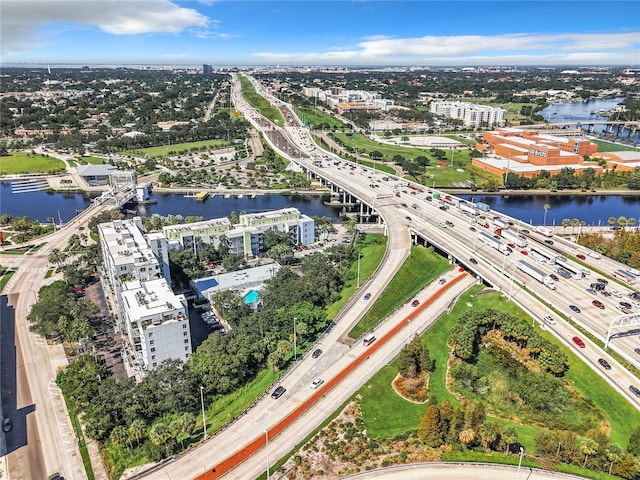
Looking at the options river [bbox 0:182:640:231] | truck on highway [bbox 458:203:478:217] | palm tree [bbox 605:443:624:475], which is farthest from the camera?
river [bbox 0:182:640:231]

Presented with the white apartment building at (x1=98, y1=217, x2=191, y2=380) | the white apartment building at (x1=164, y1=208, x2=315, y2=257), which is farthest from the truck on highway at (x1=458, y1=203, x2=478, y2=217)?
the white apartment building at (x1=98, y1=217, x2=191, y2=380)

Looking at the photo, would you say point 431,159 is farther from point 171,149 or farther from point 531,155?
point 171,149

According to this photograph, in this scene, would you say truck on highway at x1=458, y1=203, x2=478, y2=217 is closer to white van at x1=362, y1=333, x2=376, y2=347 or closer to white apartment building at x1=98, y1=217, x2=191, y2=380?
white van at x1=362, y1=333, x2=376, y2=347

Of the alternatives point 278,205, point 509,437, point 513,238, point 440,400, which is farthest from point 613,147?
point 509,437

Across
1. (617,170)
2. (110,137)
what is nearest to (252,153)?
(110,137)

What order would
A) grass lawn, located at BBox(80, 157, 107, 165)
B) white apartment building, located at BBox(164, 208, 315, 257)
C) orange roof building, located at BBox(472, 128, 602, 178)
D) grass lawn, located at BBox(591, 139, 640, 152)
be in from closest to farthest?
1. white apartment building, located at BBox(164, 208, 315, 257)
2. orange roof building, located at BBox(472, 128, 602, 178)
3. grass lawn, located at BBox(80, 157, 107, 165)
4. grass lawn, located at BBox(591, 139, 640, 152)

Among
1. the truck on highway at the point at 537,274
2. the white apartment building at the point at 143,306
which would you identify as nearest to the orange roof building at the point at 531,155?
the truck on highway at the point at 537,274

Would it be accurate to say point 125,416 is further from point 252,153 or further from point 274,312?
point 252,153
